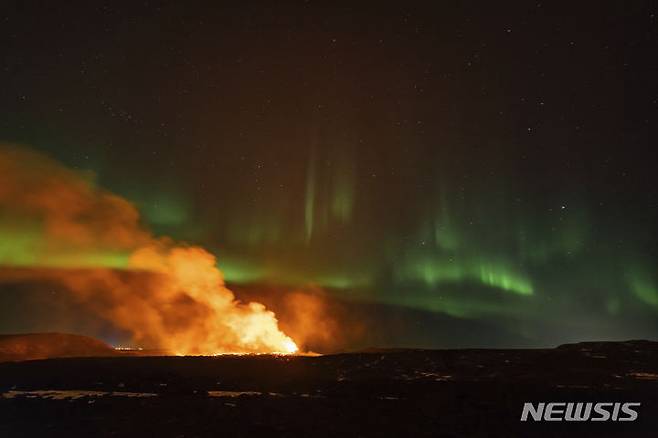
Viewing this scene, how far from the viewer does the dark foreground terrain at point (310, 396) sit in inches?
1172

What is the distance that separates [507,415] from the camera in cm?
3488

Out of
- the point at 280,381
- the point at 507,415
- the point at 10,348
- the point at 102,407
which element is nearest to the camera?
the point at 507,415

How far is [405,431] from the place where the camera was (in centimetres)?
2886

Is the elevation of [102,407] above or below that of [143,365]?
below

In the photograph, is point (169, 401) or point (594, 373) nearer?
point (169, 401)

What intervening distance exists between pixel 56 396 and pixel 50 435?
19.7 m

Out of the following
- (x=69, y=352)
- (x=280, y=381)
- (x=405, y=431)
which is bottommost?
(x=405, y=431)

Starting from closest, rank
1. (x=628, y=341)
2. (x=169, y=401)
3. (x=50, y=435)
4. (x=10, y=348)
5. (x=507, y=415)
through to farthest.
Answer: (x=50, y=435) < (x=507, y=415) < (x=169, y=401) < (x=10, y=348) < (x=628, y=341)

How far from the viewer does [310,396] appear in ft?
148

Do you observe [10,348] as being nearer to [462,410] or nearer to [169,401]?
[169,401]

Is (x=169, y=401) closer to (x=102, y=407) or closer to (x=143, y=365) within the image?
(x=102, y=407)

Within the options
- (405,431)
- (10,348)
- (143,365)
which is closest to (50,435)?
(405,431)

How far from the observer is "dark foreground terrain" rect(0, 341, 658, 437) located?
97.7ft

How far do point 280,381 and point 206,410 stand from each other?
2324 cm
